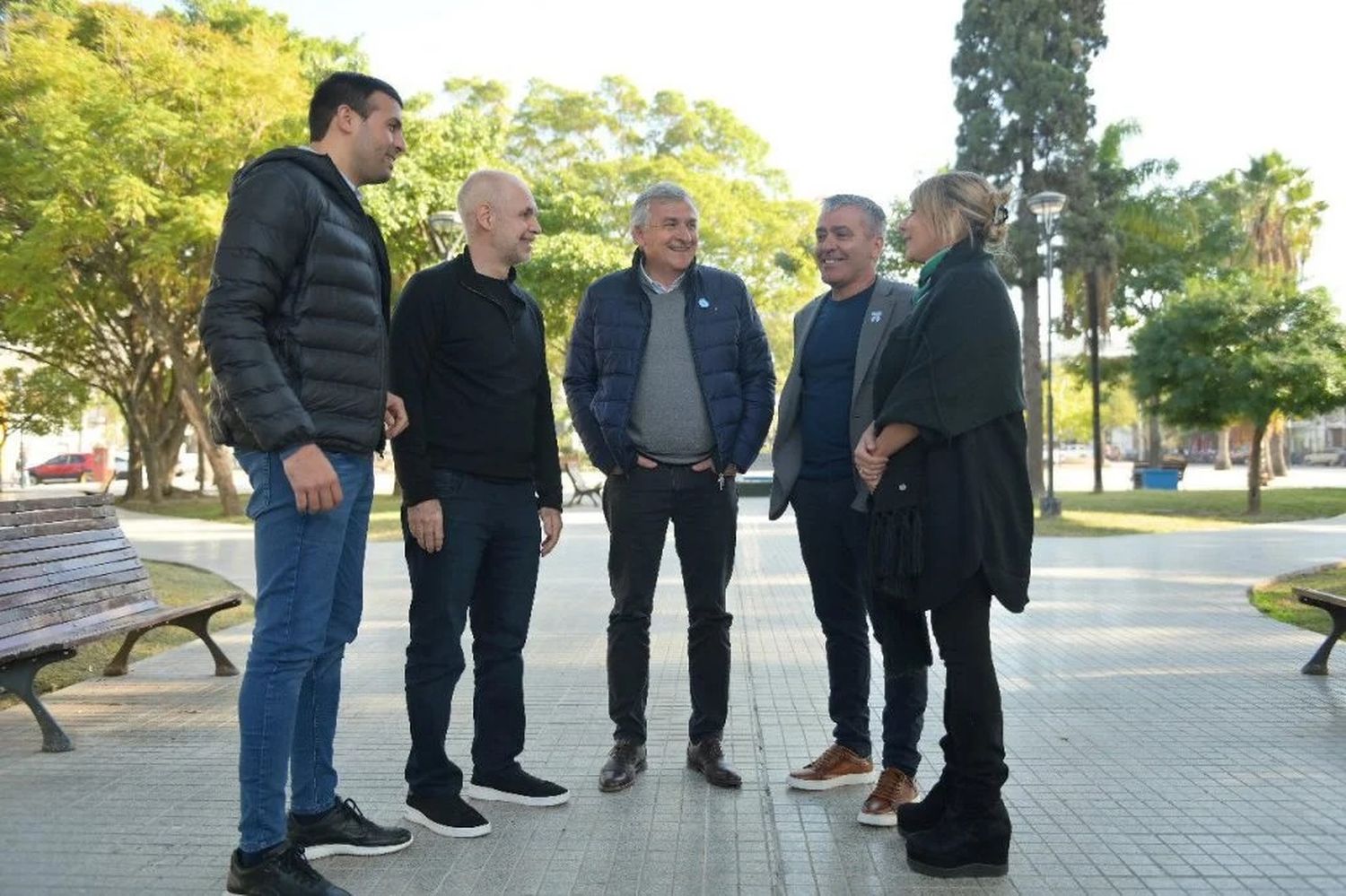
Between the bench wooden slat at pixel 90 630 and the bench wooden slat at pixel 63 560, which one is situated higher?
the bench wooden slat at pixel 63 560

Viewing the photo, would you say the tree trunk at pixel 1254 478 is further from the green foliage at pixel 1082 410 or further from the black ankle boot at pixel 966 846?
the green foliage at pixel 1082 410

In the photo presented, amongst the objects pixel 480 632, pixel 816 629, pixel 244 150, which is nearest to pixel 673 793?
pixel 480 632

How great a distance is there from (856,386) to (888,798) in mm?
1468

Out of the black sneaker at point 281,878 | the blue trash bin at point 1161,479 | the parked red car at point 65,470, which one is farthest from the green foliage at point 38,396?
the black sneaker at point 281,878

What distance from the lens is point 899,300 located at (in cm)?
455

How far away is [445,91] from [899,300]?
136 ft

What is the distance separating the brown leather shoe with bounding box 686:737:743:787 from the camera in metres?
4.53

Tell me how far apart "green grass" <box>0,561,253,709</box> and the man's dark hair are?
3.26m

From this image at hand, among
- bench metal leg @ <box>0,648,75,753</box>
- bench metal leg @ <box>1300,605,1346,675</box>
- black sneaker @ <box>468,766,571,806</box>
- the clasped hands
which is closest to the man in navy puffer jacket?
black sneaker @ <box>468,766,571,806</box>

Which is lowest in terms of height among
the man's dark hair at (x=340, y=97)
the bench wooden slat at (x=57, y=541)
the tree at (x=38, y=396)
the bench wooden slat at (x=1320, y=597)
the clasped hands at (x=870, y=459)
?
the bench wooden slat at (x=1320, y=597)

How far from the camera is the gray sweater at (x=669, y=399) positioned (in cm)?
469

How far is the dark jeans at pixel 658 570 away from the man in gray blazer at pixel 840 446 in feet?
0.93

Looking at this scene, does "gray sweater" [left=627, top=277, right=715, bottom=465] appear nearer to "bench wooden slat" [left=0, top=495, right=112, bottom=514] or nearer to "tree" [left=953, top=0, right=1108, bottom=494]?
"bench wooden slat" [left=0, top=495, right=112, bottom=514]

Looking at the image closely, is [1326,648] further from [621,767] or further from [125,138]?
[125,138]
